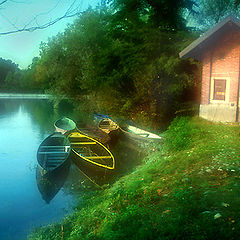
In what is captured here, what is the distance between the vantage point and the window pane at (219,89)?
16.3 m

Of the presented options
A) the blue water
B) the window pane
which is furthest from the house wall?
the blue water

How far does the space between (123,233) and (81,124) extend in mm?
19303

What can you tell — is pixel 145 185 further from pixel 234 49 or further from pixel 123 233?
pixel 234 49

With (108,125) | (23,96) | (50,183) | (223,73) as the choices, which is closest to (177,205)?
(50,183)

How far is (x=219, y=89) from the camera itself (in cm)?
1650

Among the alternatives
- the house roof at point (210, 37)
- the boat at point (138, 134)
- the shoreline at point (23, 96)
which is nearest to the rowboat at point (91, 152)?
the boat at point (138, 134)

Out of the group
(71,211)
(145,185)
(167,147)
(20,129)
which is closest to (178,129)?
(167,147)

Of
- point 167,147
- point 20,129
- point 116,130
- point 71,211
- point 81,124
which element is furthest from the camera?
point 20,129

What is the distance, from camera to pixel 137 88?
23.0m

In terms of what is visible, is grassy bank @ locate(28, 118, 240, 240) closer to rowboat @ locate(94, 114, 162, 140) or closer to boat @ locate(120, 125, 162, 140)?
boat @ locate(120, 125, 162, 140)

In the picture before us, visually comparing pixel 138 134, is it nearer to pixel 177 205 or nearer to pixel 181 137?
→ pixel 181 137

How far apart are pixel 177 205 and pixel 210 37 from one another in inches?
478

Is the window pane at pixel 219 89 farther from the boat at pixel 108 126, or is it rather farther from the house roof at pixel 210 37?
the boat at pixel 108 126

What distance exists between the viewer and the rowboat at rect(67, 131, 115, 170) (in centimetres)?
1452
